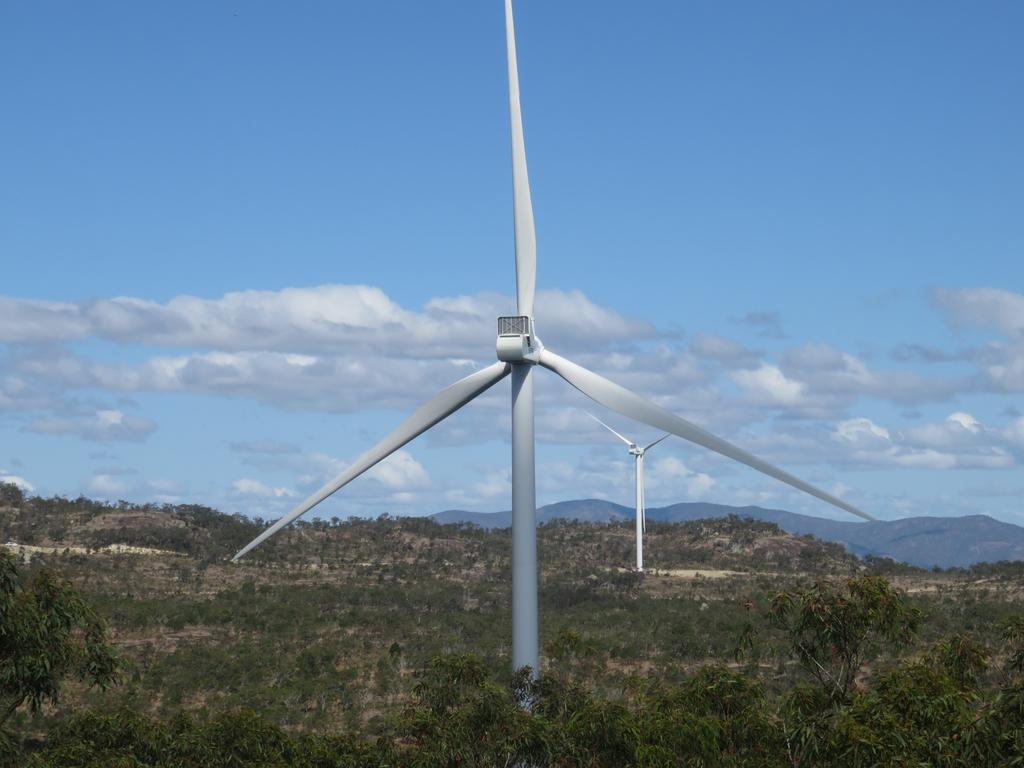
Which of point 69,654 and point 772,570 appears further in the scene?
point 772,570

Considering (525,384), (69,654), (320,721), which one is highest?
(525,384)

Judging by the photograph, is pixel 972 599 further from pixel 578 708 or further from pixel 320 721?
pixel 578 708

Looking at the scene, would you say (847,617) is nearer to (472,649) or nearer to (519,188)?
(519,188)

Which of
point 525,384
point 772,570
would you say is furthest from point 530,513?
point 772,570

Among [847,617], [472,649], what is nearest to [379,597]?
[472,649]

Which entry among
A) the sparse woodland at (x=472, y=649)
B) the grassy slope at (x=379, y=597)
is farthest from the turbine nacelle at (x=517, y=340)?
the grassy slope at (x=379, y=597)

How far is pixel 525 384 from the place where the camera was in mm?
42250

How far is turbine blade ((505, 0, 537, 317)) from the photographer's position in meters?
44.4

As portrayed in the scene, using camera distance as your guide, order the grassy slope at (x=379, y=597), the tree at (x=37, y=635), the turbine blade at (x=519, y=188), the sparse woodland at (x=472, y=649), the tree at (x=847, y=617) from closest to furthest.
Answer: the tree at (x=37, y=635)
the sparse woodland at (x=472, y=649)
the tree at (x=847, y=617)
the turbine blade at (x=519, y=188)
the grassy slope at (x=379, y=597)

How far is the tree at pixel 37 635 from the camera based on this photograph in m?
34.2

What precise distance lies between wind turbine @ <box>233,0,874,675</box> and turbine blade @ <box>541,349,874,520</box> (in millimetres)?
30

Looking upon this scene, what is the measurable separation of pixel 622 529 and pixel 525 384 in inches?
4464

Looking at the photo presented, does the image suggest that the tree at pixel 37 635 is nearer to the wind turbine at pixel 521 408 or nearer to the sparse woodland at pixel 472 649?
the sparse woodland at pixel 472 649

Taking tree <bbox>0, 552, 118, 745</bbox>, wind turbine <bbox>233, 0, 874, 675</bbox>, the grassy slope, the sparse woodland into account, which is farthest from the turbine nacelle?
tree <bbox>0, 552, 118, 745</bbox>
